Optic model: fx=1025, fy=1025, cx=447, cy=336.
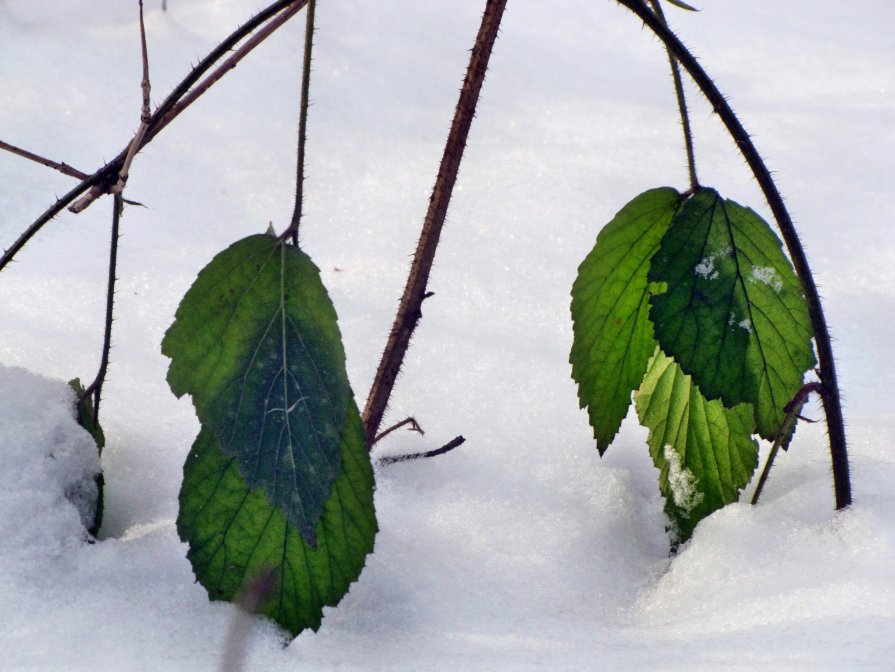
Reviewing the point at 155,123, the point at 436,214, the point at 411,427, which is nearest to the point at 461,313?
the point at 411,427

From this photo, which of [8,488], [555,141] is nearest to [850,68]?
[555,141]

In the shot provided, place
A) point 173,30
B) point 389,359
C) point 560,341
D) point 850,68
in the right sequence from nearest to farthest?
point 389,359 → point 560,341 → point 173,30 → point 850,68

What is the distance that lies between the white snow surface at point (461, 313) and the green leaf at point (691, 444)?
0.09ft

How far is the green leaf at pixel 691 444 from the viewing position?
72 cm

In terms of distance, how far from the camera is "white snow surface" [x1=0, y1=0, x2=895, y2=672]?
1.94 feet

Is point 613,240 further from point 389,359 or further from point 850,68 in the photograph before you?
point 850,68

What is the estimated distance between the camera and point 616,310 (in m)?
0.67

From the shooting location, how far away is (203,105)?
134 centimetres

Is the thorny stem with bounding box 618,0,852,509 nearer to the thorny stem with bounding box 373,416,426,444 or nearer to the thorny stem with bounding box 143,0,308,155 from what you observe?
the thorny stem with bounding box 143,0,308,155

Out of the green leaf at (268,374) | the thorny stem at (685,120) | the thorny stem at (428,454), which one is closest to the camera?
the green leaf at (268,374)

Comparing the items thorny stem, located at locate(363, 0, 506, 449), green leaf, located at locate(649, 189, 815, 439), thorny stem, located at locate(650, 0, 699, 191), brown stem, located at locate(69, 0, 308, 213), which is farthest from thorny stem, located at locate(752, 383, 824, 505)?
brown stem, located at locate(69, 0, 308, 213)

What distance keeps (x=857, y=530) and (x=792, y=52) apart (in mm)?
1284

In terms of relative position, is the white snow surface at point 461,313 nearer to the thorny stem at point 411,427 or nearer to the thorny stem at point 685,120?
the thorny stem at point 411,427

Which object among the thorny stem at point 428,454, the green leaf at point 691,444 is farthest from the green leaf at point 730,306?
the thorny stem at point 428,454
